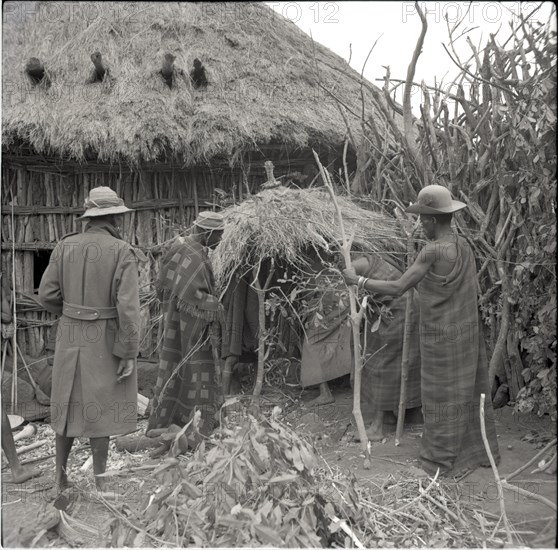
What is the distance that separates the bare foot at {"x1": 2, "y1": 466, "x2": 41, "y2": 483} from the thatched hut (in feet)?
9.35

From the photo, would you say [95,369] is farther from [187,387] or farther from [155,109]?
[155,109]

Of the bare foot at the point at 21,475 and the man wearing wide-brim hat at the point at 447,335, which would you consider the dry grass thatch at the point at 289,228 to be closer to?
the man wearing wide-brim hat at the point at 447,335

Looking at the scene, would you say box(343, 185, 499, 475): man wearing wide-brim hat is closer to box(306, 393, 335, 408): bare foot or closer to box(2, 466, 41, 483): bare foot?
box(306, 393, 335, 408): bare foot

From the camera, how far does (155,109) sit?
7141 millimetres

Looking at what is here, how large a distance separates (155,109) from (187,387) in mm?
3601

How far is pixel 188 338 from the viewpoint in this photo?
16.4 feet

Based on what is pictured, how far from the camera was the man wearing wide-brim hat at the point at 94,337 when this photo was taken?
379cm

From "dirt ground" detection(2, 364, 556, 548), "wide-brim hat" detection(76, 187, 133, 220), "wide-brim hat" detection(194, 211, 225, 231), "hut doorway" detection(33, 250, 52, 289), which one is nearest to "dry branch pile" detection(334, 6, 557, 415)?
"dirt ground" detection(2, 364, 556, 548)

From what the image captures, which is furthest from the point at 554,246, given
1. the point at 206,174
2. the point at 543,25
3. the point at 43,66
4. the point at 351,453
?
the point at 43,66

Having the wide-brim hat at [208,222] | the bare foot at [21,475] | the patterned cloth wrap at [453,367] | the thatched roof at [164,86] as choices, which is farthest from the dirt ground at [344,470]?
the thatched roof at [164,86]

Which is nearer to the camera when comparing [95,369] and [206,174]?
[95,369]

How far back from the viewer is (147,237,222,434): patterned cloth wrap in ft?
16.3

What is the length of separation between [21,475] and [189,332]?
159 centimetres

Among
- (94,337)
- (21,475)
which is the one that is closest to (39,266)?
(21,475)
